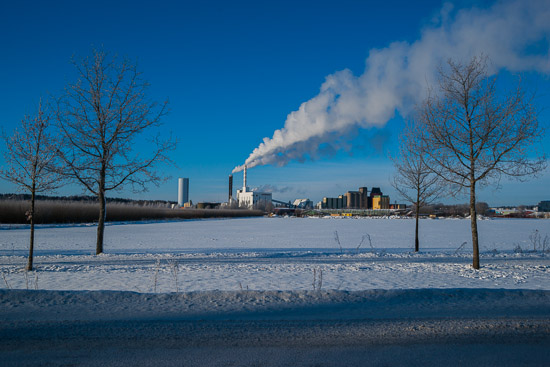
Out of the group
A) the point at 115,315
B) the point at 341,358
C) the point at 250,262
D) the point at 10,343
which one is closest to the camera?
the point at 341,358

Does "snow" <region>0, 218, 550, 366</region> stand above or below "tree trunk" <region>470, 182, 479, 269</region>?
below

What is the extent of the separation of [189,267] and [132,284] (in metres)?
2.92

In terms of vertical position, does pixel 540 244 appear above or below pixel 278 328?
below

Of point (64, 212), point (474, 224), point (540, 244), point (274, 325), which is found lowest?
point (540, 244)

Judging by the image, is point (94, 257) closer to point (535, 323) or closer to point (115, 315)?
point (115, 315)

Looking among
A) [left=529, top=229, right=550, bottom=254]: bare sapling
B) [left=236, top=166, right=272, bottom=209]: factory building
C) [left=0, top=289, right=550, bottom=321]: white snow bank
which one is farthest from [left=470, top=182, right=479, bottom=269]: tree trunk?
[left=236, top=166, right=272, bottom=209]: factory building

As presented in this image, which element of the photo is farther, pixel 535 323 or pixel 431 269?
pixel 431 269

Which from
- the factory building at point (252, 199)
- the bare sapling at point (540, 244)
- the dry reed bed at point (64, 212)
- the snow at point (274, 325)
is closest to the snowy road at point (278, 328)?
the snow at point (274, 325)

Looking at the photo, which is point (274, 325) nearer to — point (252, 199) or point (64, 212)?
point (64, 212)

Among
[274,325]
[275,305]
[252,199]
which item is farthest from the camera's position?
[252,199]

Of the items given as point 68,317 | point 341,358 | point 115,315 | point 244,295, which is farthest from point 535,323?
point 68,317

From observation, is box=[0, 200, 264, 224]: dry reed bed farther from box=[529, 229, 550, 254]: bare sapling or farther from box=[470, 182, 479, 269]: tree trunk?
box=[529, 229, 550, 254]: bare sapling

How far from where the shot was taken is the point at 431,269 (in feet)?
36.1

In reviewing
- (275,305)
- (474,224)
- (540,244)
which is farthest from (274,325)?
(540,244)
